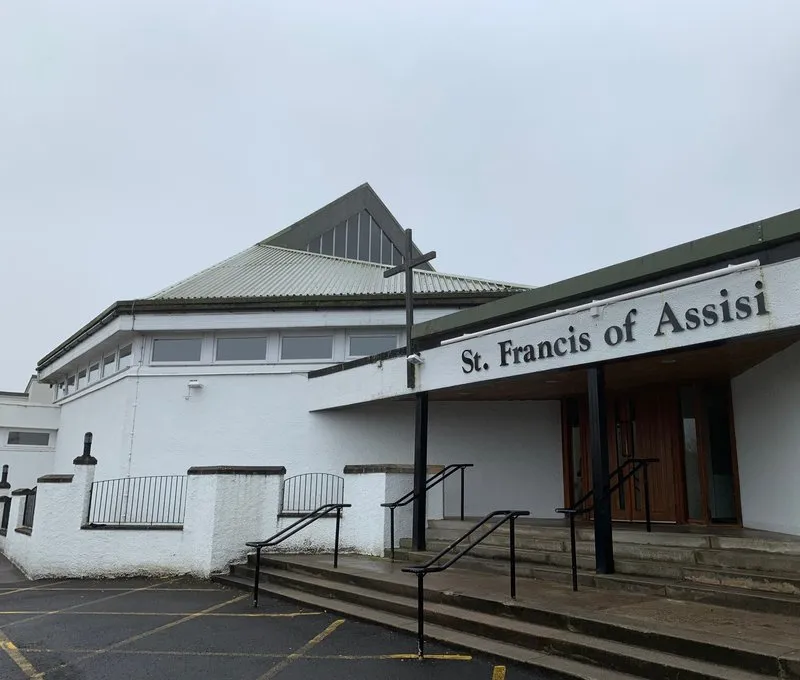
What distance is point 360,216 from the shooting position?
2652 centimetres

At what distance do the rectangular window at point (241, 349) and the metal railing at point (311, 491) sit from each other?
2.90 metres

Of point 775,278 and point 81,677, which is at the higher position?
point 775,278

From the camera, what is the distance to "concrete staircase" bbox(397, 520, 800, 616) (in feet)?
20.1

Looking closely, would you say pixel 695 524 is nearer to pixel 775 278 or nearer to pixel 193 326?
pixel 775 278

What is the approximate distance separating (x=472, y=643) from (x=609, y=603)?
1.42m

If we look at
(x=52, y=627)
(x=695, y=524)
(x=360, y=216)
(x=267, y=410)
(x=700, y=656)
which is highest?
(x=360, y=216)

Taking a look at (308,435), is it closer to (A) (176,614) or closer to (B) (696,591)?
(A) (176,614)

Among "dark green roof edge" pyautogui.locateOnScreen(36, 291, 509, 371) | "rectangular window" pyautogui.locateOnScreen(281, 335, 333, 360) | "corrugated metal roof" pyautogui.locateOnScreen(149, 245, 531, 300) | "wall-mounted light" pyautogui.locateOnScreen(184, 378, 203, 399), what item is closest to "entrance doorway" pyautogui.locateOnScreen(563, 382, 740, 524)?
"dark green roof edge" pyautogui.locateOnScreen(36, 291, 509, 371)

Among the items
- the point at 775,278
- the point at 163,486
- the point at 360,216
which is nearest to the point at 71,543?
the point at 163,486

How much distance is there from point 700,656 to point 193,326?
1212cm

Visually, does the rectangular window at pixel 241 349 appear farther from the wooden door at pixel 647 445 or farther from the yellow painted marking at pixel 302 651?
the yellow painted marking at pixel 302 651

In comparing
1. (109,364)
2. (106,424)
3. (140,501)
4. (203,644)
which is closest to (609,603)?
(203,644)

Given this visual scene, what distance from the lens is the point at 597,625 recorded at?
5.48 metres

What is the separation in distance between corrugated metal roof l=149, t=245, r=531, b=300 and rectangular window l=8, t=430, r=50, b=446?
7.30 meters
